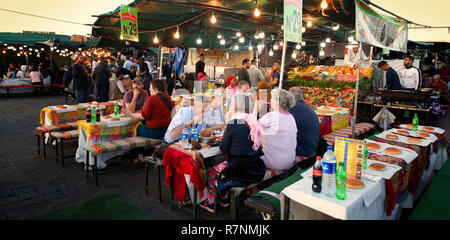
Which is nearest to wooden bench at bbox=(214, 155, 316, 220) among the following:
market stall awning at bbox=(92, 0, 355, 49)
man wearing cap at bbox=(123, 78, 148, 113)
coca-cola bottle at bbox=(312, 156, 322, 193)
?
coca-cola bottle at bbox=(312, 156, 322, 193)

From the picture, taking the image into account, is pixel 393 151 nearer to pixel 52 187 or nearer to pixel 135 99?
pixel 135 99

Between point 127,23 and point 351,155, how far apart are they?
5929mm

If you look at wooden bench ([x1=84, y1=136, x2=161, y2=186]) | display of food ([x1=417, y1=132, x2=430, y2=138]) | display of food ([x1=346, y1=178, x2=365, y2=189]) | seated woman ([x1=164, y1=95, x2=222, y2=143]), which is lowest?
wooden bench ([x1=84, y1=136, x2=161, y2=186])

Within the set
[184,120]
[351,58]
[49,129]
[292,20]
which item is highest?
[351,58]

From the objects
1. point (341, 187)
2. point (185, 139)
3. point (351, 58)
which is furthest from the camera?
point (351, 58)

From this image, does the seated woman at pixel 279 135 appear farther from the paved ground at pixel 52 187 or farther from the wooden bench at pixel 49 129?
the wooden bench at pixel 49 129

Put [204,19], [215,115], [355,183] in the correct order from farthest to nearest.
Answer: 1. [204,19]
2. [215,115]
3. [355,183]

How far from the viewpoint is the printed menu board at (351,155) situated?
2.60m

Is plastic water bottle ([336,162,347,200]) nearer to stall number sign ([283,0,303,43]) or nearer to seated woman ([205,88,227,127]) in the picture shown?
stall number sign ([283,0,303,43])

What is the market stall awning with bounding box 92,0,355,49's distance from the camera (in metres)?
6.64

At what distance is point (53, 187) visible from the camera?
4.43m

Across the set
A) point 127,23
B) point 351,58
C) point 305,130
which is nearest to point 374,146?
point 305,130

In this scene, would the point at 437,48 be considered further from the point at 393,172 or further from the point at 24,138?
the point at 24,138

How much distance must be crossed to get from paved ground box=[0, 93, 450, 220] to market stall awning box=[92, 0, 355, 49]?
392cm
